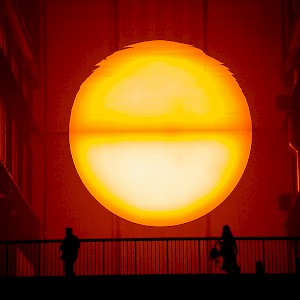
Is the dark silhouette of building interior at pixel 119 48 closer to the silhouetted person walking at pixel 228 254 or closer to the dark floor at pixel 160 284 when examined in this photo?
the silhouetted person walking at pixel 228 254

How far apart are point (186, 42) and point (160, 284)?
13.5m

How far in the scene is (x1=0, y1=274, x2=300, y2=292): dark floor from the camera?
795 inches

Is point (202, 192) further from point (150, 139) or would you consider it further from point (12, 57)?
point (12, 57)

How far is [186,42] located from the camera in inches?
1273

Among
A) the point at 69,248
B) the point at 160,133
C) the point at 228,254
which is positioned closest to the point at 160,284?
the point at 228,254

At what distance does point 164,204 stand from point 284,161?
168 inches

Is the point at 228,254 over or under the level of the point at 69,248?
under

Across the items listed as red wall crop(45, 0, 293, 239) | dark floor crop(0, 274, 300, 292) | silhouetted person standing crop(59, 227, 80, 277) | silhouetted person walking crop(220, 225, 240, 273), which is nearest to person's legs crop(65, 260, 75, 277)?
silhouetted person standing crop(59, 227, 80, 277)

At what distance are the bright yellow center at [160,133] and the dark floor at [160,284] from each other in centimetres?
1104

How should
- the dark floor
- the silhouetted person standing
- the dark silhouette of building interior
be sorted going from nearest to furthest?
the dark floor → the silhouetted person standing → the dark silhouette of building interior

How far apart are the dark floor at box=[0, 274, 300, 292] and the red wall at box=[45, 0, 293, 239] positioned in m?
10.7

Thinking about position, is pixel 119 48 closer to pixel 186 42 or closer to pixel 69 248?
pixel 186 42

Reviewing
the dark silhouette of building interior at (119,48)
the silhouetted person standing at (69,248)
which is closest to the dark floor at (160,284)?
the silhouetted person standing at (69,248)

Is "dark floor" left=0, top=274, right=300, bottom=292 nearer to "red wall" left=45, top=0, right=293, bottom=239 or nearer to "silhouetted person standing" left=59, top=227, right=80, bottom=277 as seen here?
"silhouetted person standing" left=59, top=227, right=80, bottom=277
